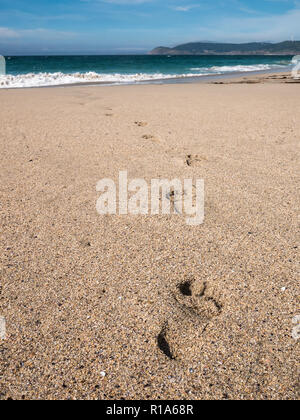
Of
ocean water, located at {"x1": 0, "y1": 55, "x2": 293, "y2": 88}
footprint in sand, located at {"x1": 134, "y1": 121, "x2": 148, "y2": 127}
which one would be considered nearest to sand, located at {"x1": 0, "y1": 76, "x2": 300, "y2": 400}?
footprint in sand, located at {"x1": 134, "y1": 121, "x2": 148, "y2": 127}

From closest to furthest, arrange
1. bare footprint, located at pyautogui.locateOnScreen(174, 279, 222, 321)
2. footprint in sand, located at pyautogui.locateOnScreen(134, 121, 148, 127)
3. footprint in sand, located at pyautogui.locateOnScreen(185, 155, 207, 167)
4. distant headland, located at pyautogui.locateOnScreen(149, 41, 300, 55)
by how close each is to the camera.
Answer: bare footprint, located at pyautogui.locateOnScreen(174, 279, 222, 321) < footprint in sand, located at pyautogui.locateOnScreen(185, 155, 207, 167) < footprint in sand, located at pyautogui.locateOnScreen(134, 121, 148, 127) < distant headland, located at pyautogui.locateOnScreen(149, 41, 300, 55)

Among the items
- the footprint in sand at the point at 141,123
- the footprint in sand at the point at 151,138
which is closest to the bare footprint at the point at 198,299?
the footprint in sand at the point at 151,138

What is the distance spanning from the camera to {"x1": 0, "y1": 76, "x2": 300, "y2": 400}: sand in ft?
3.42

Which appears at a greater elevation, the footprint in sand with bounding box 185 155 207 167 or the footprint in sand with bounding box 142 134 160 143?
the footprint in sand with bounding box 142 134 160 143

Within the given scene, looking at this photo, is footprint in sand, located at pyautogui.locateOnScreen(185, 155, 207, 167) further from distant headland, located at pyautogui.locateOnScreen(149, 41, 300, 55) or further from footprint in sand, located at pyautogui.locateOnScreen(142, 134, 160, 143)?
distant headland, located at pyautogui.locateOnScreen(149, 41, 300, 55)

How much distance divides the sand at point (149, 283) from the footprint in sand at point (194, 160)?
19 mm

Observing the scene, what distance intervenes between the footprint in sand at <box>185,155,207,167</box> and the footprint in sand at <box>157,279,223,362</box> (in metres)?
1.57

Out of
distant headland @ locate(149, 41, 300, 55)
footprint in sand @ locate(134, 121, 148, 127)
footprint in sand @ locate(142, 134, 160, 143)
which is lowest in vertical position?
footprint in sand @ locate(142, 134, 160, 143)

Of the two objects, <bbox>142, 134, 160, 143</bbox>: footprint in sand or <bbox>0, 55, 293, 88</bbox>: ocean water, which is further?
<bbox>0, 55, 293, 88</bbox>: ocean water

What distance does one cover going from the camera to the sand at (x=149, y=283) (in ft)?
3.42

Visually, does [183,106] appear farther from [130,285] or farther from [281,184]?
[130,285]

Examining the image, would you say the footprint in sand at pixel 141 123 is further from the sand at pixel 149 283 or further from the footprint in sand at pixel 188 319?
the footprint in sand at pixel 188 319

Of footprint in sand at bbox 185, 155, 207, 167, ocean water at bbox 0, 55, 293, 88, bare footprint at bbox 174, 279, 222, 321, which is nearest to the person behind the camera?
bare footprint at bbox 174, 279, 222, 321

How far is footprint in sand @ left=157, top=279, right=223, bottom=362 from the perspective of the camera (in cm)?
114
